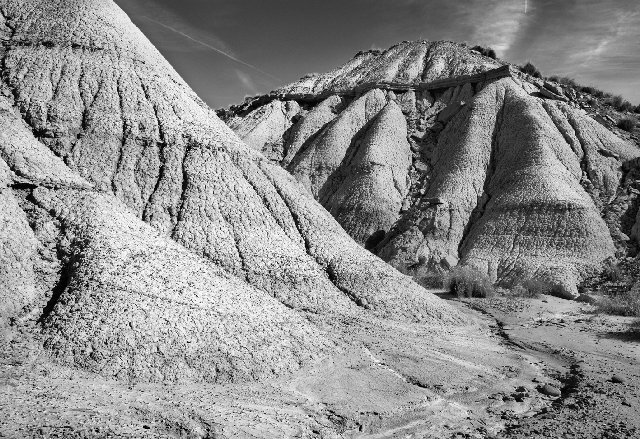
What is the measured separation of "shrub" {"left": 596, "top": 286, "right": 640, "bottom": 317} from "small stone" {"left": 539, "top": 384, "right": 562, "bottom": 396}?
9.55 metres

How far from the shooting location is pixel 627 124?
101ft

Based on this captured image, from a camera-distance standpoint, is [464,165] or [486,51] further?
[486,51]

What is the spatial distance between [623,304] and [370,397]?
13.1 metres

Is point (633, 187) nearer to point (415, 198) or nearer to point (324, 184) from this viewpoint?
point (415, 198)

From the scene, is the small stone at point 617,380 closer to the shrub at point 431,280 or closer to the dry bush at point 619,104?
the shrub at point 431,280

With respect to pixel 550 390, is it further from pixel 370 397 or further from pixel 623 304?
pixel 623 304

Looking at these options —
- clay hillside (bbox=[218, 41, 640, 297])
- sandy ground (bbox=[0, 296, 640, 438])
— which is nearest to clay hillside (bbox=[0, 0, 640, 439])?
sandy ground (bbox=[0, 296, 640, 438])

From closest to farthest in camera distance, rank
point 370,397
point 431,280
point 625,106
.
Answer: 1. point 370,397
2. point 431,280
3. point 625,106

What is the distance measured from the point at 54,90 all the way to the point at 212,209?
5.29m

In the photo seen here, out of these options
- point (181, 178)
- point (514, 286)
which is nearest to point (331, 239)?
point (181, 178)

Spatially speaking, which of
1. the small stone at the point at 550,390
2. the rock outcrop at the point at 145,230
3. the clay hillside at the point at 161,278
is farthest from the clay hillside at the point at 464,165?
the small stone at the point at 550,390

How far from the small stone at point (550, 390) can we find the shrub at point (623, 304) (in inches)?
376

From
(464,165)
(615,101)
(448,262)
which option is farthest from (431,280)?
(615,101)

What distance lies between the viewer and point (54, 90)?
543 inches
